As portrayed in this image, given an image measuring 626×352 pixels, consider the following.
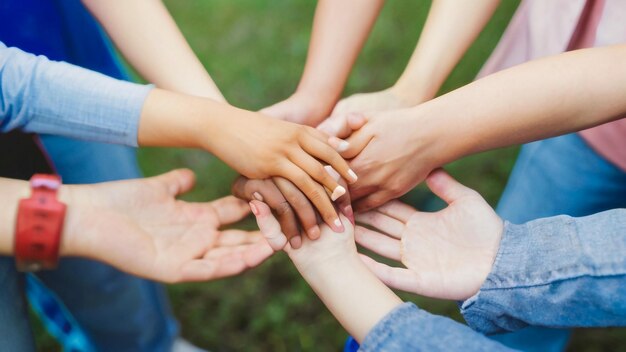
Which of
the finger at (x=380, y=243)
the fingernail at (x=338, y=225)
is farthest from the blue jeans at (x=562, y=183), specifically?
the fingernail at (x=338, y=225)

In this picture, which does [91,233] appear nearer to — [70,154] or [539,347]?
[70,154]

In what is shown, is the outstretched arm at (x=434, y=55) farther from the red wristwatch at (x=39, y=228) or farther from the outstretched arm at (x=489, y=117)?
the red wristwatch at (x=39, y=228)

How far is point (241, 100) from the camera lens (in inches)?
84.8

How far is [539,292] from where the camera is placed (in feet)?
2.83

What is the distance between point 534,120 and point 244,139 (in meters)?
0.51

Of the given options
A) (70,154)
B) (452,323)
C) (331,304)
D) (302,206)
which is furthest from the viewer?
(70,154)

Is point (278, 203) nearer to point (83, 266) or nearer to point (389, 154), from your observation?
point (389, 154)

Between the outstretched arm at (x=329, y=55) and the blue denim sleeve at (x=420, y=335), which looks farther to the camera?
the outstretched arm at (x=329, y=55)

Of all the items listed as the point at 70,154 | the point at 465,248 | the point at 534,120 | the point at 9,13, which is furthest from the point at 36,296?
the point at 534,120

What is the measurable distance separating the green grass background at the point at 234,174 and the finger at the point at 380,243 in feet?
2.07

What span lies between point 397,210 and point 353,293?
0.30 metres

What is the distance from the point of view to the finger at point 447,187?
3.66 ft

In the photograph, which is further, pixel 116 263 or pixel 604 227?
pixel 116 263

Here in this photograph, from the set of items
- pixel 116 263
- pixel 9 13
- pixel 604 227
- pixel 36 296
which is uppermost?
pixel 9 13
